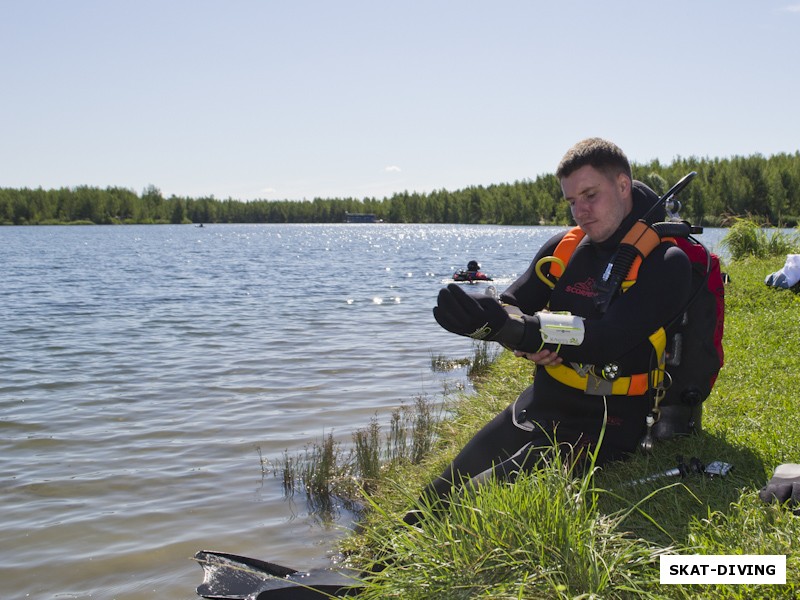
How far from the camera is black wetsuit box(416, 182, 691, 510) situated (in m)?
3.48

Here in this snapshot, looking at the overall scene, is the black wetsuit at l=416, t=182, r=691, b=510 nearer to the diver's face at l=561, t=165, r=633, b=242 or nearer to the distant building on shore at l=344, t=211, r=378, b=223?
the diver's face at l=561, t=165, r=633, b=242

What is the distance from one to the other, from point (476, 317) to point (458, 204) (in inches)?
5993

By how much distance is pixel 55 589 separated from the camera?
4.77 meters

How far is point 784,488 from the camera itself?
328cm

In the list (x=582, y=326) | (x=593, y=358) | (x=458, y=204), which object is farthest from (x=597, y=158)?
(x=458, y=204)

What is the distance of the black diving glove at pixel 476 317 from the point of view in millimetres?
3369

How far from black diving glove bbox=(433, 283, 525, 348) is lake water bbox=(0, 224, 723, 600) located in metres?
2.50

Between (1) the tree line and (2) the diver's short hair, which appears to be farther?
(1) the tree line

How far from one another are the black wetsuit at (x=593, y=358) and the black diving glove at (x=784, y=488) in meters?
0.75

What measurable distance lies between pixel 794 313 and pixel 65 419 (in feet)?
29.2
